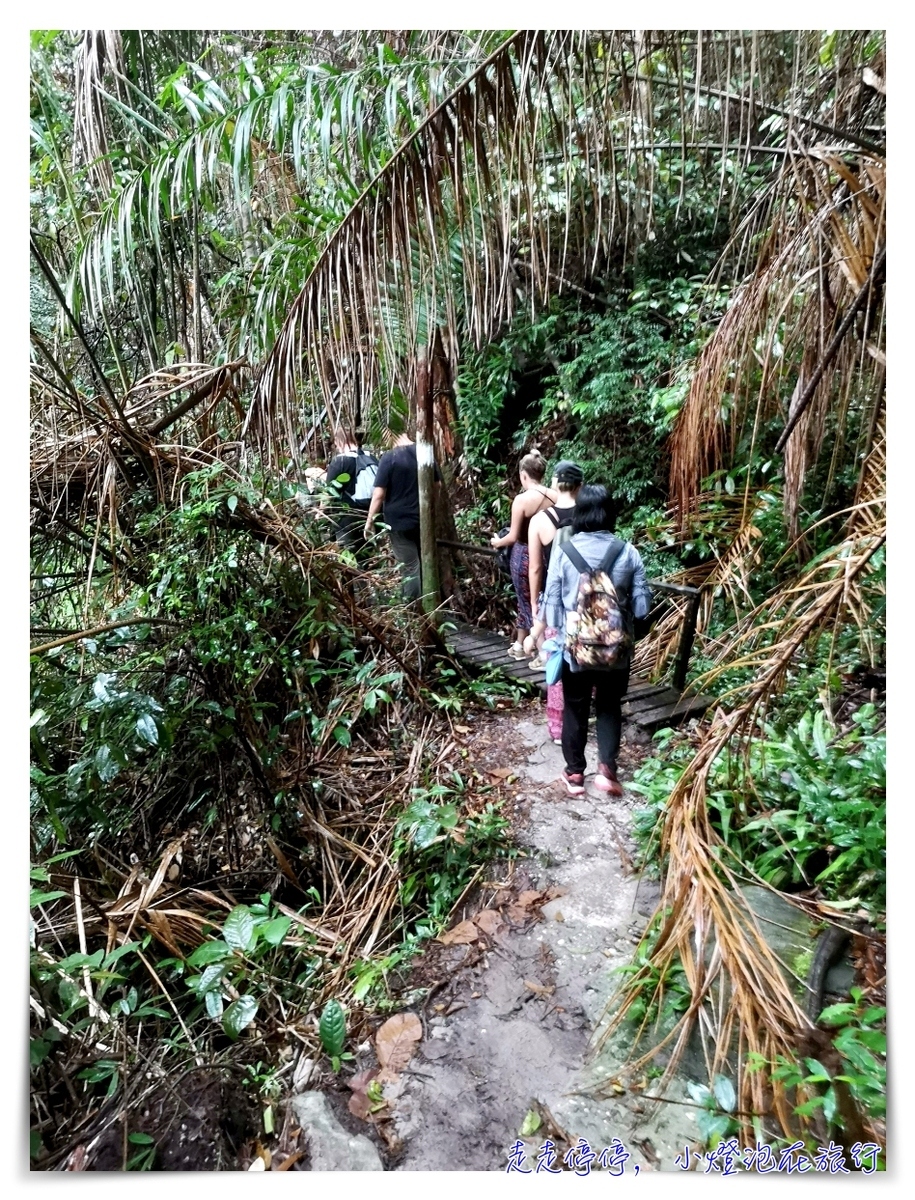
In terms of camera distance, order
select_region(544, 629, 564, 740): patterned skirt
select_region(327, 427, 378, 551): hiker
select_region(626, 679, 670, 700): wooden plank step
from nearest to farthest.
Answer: select_region(544, 629, 564, 740): patterned skirt → select_region(626, 679, 670, 700): wooden plank step → select_region(327, 427, 378, 551): hiker

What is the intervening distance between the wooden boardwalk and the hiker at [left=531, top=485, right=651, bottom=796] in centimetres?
28

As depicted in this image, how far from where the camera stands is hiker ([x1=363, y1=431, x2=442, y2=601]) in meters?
3.21

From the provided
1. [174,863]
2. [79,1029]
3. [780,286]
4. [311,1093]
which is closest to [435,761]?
[174,863]

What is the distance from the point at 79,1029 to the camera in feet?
4.20

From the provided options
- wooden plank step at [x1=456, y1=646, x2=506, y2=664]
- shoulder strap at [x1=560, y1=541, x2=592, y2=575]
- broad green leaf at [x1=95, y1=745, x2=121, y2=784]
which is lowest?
wooden plank step at [x1=456, y1=646, x2=506, y2=664]

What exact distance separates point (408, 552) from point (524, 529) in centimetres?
66

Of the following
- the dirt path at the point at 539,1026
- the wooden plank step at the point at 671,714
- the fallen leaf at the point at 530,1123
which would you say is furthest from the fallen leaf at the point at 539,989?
the wooden plank step at the point at 671,714

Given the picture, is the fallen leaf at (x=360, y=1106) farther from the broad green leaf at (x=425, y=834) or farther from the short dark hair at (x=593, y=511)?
the short dark hair at (x=593, y=511)

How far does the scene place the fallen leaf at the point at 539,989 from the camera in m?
1.43

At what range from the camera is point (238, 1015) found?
4.53ft

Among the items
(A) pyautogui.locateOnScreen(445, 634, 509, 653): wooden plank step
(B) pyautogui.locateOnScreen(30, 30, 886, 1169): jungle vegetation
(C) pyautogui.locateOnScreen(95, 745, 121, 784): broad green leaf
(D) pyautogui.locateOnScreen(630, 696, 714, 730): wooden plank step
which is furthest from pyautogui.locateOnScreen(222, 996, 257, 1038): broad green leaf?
(A) pyautogui.locateOnScreen(445, 634, 509, 653): wooden plank step

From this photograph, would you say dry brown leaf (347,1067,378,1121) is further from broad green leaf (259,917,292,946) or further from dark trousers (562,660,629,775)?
dark trousers (562,660,629,775)
